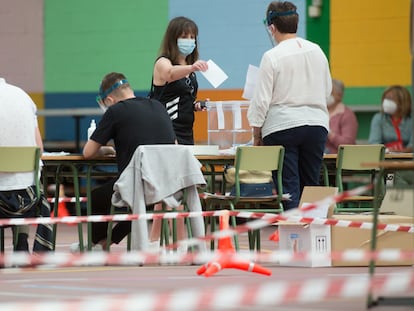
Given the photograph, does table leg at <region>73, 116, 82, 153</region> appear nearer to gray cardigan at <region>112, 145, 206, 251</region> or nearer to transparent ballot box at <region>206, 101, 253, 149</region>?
transparent ballot box at <region>206, 101, 253, 149</region>

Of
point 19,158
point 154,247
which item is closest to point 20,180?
point 19,158

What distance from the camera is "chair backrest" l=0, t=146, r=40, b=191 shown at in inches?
273

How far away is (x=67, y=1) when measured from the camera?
12531 mm

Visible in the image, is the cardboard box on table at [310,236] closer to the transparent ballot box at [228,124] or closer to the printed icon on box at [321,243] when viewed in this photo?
the printed icon on box at [321,243]

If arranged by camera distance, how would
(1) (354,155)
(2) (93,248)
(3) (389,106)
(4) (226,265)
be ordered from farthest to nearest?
1. (3) (389,106)
2. (2) (93,248)
3. (1) (354,155)
4. (4) (226,265)

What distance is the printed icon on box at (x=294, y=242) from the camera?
709 cm

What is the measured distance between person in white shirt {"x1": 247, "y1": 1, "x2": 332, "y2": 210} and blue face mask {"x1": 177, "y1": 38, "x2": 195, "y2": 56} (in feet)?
2.09

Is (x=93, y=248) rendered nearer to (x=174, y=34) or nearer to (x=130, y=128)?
(x=130, y=128)

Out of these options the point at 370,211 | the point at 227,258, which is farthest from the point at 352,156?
the point at 227,258

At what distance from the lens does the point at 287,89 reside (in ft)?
24.6

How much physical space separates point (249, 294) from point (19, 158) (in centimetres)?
226

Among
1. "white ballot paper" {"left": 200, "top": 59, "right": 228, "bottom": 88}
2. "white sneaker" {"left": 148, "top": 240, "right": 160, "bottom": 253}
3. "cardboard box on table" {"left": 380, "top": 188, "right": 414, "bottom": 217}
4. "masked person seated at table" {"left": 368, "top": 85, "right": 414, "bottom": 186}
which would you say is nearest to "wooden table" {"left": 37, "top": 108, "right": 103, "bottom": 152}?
"masked person seated at table" {"left": 368, "top": 85, "right": 414, "bottom": 186}

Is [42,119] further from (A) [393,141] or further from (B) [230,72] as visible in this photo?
(A) [393,141]

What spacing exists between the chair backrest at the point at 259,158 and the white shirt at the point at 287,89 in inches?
10.7
